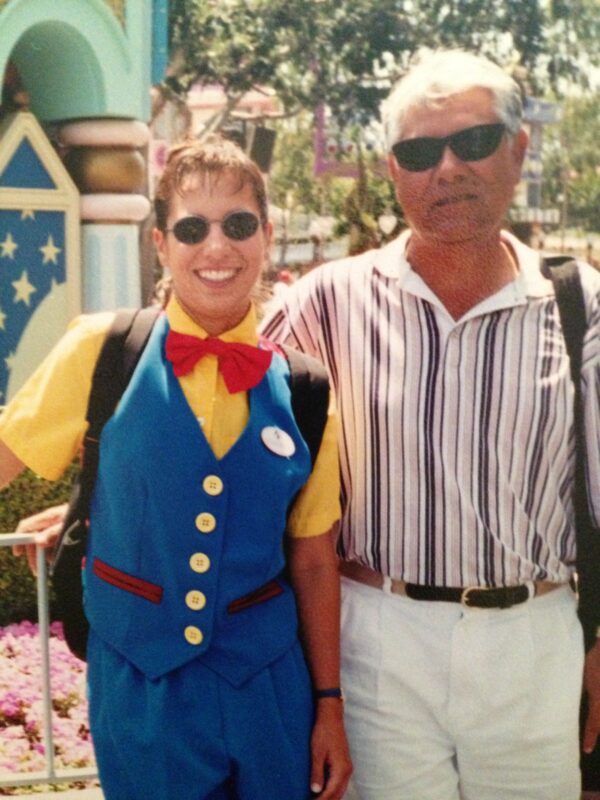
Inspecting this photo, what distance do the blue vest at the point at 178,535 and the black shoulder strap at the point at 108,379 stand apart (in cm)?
2

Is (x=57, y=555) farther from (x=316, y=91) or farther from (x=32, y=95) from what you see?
(x=316, y=91)

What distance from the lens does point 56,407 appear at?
1.43 meters

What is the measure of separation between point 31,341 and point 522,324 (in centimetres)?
439

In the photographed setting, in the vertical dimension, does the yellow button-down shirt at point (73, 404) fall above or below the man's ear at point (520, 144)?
below

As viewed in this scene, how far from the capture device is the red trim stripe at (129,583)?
4.59 feet

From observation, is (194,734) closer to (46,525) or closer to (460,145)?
(46,525)

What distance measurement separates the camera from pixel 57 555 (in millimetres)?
1530

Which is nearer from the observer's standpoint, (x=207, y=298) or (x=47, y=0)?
(x=207, y=298)

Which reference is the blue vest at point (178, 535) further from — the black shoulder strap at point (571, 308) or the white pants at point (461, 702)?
the black shoulder strap at point (571, 308)

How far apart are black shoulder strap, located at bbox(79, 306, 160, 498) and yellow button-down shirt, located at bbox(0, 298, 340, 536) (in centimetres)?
1

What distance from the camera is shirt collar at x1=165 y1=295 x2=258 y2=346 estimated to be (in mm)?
1485

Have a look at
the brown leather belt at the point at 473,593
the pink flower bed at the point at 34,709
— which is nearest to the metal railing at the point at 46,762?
the pink flower bed at the point at 34,709

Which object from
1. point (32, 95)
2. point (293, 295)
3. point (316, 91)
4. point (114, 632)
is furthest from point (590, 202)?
point (114, 632)

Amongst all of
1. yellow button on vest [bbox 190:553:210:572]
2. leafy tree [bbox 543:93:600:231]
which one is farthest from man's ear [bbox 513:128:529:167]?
leafy tree [bbox 543:93:600:231]
